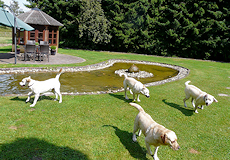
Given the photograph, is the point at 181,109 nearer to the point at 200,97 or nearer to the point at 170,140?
the point at 200,97

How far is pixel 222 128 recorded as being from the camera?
6043 millimetres

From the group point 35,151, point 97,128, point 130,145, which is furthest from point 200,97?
point 35,151

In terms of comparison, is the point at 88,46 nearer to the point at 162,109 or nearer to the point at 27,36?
the point at 27,36

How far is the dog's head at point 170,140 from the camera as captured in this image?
350cm

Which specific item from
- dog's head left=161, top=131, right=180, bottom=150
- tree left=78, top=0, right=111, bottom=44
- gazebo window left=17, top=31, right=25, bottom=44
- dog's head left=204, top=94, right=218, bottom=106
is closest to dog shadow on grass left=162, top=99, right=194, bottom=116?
dog's head left=204, top=94, right=218, bottom=106

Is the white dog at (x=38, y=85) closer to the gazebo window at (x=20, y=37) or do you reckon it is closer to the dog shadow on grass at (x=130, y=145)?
the dog shadow on grass at (x=130, y=145)

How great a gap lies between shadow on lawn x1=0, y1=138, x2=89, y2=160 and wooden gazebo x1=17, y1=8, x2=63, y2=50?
61.5 ft

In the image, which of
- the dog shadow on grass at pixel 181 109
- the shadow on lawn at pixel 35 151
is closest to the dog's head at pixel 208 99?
the dog shadow on grass at pixel 181 109

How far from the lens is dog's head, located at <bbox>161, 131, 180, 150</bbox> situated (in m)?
3.50

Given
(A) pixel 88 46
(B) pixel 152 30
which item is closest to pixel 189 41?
(B) pixel 152 30

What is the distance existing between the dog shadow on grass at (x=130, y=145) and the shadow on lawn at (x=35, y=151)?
1161 millimetres

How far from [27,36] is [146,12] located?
20.0 m

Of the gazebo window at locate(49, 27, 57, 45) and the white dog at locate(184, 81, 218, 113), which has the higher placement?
the gazebo window at locate(49, 27, 57, 45)

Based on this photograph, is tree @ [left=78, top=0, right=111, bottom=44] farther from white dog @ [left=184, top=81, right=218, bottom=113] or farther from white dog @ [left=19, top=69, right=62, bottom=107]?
white dog @ [left=184, top=81, right=218, bottom=113]
